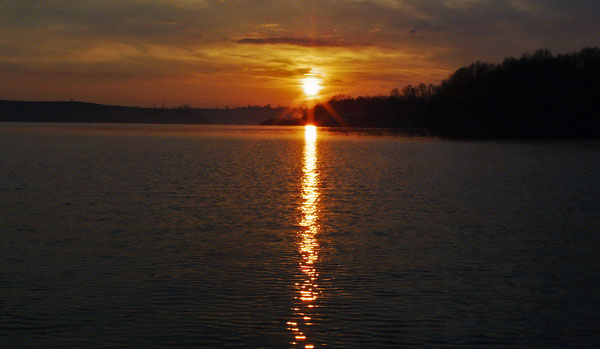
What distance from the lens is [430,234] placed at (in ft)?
72.4

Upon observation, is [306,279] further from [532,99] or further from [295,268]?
[532,99]

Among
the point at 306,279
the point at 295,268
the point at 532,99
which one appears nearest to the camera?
the point at 306,279

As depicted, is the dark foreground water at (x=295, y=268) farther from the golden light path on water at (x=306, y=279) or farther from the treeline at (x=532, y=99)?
the treeline at (x=532, y=99)

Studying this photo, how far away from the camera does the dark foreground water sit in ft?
38.7

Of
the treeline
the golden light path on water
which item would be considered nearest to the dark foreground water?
the golden light path on water

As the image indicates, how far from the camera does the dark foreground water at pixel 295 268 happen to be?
11.8 meters

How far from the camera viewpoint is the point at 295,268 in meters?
16.7

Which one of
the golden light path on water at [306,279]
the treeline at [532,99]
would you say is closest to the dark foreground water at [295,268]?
the golden light path on water at [306,279]

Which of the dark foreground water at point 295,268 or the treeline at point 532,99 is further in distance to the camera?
the treeline at point 532,99

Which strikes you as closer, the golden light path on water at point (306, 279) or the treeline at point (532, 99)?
the golden light path on water at point (306, 279)

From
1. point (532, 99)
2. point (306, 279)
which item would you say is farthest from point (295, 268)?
point (532, 99)

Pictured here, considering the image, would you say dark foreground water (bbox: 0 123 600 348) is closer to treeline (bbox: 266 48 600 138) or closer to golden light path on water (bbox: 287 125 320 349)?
golden light path on water (bbox: 287 125 320 349)

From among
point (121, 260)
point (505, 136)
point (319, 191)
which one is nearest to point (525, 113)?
point (505, 136)

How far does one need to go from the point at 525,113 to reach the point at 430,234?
13529 centimetres
